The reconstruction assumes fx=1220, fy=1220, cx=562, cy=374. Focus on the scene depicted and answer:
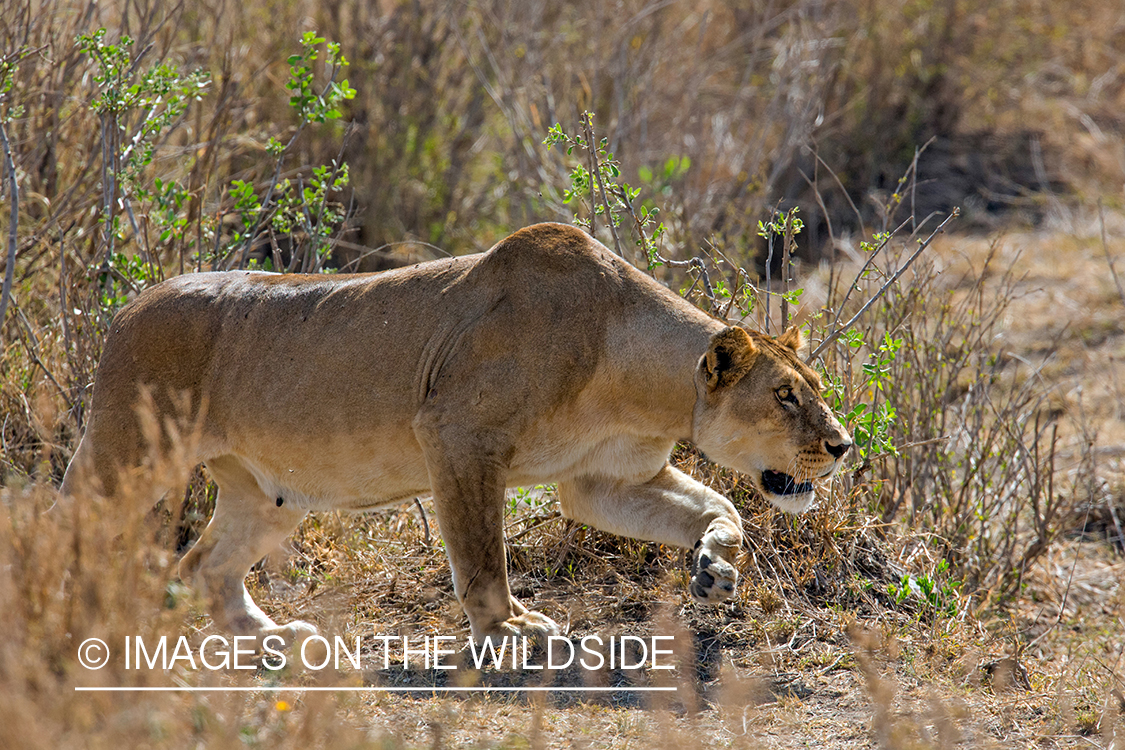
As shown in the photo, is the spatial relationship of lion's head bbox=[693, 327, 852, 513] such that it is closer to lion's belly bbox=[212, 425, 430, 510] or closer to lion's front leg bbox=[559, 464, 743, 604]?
lion's front leg bbox=[559, 464, 743, 604]

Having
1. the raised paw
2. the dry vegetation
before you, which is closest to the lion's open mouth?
the dry vegetation

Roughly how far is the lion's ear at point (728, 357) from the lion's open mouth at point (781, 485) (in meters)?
0.40

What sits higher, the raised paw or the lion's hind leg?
the lion's hind leg

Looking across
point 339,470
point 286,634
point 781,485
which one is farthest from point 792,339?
point 286,634

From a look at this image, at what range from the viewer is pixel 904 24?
13234 mm

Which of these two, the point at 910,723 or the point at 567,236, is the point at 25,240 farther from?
the point at 910,723

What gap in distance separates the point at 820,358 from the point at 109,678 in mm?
3571

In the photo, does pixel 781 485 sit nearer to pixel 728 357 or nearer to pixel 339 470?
pixel 728 357

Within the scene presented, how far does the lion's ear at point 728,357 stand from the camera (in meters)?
4.34

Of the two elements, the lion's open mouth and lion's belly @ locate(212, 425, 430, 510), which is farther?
lion's belly @ locate(212, 425, 430, 510)

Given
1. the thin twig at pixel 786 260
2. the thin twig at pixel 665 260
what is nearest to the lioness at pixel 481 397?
the thin twig at pixel 786 260

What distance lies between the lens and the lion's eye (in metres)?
4.45

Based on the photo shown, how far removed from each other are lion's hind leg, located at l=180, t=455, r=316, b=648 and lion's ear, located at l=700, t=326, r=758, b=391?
1837 mm

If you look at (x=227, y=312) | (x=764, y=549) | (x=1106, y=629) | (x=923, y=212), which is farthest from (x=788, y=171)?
(x=227, y=312)
